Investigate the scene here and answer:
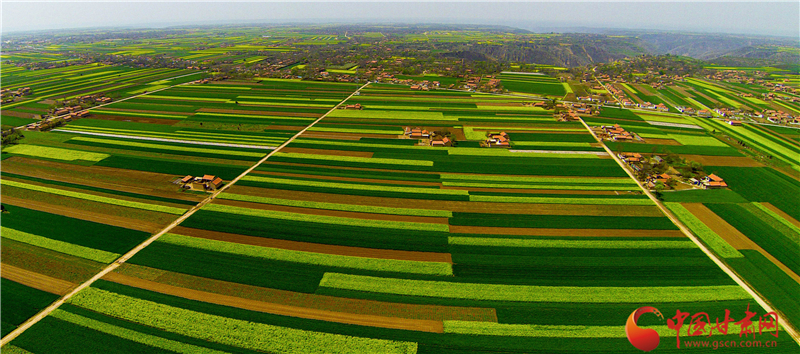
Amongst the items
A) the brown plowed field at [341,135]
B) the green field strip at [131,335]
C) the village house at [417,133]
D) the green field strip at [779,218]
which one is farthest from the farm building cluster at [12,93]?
the green field strip at [779,218]

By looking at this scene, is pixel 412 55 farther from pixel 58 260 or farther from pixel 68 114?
pixel 58 260

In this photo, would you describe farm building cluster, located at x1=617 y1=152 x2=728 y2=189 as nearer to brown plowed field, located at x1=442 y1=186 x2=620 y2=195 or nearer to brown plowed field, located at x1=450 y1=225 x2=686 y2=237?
brown plowed field, located at x1=442 y1=186 x2=620 y2=195

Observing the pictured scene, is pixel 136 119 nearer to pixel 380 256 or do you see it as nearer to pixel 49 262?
pixel 49 262

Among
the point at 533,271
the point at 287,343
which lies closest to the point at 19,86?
the point at 287,343

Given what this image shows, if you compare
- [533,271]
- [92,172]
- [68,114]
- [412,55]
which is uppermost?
[412,55]

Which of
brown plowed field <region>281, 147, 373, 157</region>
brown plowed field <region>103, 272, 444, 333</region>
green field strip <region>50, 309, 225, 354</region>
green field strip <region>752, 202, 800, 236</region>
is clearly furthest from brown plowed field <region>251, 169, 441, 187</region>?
green field strip <region>752, 202, 800, 236</region>

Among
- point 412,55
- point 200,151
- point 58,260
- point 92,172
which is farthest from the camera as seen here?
point 412,55

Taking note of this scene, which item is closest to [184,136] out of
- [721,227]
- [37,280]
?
[37,280]
